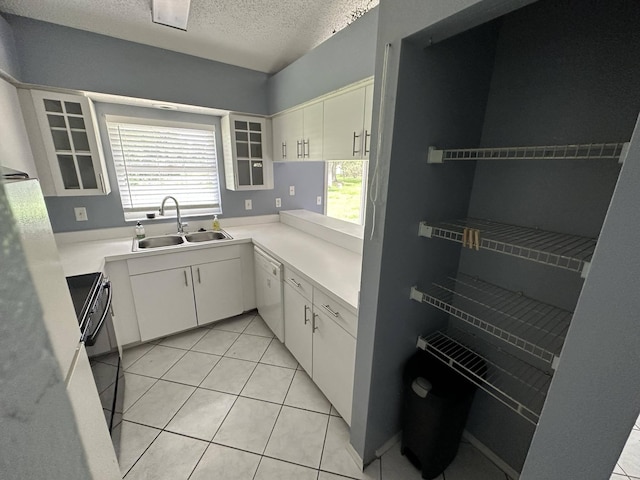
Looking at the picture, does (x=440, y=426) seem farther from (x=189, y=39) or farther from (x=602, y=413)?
(x=189, y=39)

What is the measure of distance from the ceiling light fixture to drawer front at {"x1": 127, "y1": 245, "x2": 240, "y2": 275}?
166 centimetres

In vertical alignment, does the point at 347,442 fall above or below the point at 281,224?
below

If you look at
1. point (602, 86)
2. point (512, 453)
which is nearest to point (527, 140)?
point (602, 86)

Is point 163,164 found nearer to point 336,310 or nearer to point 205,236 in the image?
point 205,236

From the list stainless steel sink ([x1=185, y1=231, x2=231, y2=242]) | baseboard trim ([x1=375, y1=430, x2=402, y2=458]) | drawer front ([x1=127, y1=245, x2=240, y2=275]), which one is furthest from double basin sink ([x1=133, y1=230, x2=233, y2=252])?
baseboard trim ([x1=375, y1=430, x2=402, y2=458])

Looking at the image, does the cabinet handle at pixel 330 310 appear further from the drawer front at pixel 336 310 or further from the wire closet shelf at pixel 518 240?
the wire closet shelf at pixel 518 240

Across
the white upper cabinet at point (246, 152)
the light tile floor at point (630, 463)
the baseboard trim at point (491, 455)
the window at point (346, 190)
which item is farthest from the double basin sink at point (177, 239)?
the light tile floor at point (630, 463)

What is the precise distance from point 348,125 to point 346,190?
186 cm

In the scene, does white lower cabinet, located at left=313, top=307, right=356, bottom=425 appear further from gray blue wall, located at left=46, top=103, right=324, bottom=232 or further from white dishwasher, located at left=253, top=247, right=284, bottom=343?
gray blue wall, located at left=46, top=103, right=324, bottom=232

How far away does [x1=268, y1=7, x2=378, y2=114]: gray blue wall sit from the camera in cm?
146

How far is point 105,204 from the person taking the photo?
238cm

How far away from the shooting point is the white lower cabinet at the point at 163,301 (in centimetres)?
217

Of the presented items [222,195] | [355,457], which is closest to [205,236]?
[222,195]

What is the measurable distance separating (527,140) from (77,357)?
70.1 inches
